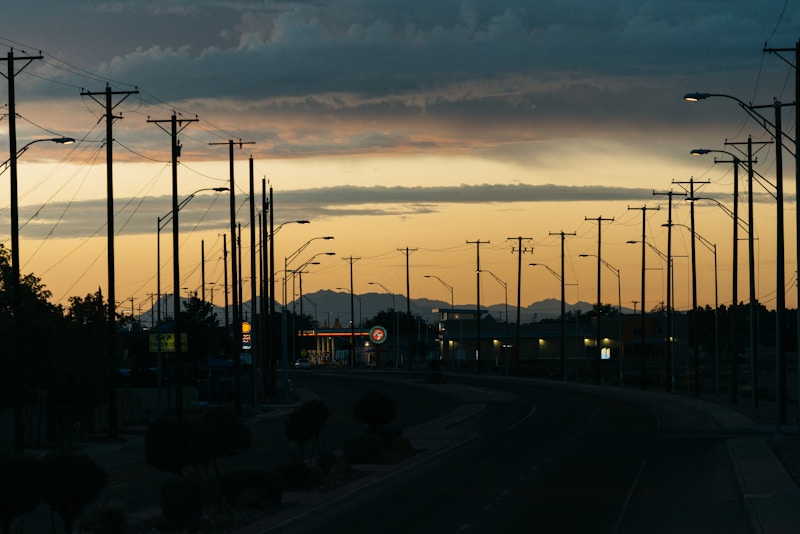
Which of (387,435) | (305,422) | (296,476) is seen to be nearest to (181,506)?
(296,476)

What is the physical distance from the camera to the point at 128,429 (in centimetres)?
5694

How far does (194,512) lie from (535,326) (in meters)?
177

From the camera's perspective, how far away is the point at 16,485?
661 inches

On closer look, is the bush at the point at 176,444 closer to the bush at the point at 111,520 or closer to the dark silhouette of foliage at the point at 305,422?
the bush at the point at 111,520

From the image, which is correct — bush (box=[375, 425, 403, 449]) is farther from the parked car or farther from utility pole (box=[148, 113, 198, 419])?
the parked car

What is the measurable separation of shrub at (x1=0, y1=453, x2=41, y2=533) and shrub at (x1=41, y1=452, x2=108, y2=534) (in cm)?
125

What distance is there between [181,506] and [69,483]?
3.02 meters

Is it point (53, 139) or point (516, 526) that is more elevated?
point (53, 139)

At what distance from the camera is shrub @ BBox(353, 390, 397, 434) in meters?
39.1

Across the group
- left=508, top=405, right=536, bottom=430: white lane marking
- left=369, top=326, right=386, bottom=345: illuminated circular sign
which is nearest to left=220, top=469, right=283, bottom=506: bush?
left=508, top=405, right=536, bottom=430: white lane marking

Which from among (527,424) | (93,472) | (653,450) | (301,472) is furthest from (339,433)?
(93,472)

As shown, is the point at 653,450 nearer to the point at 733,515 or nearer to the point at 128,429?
the point at 733,515

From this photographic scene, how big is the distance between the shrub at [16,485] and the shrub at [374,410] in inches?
879

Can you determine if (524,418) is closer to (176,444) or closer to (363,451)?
(363,451)
